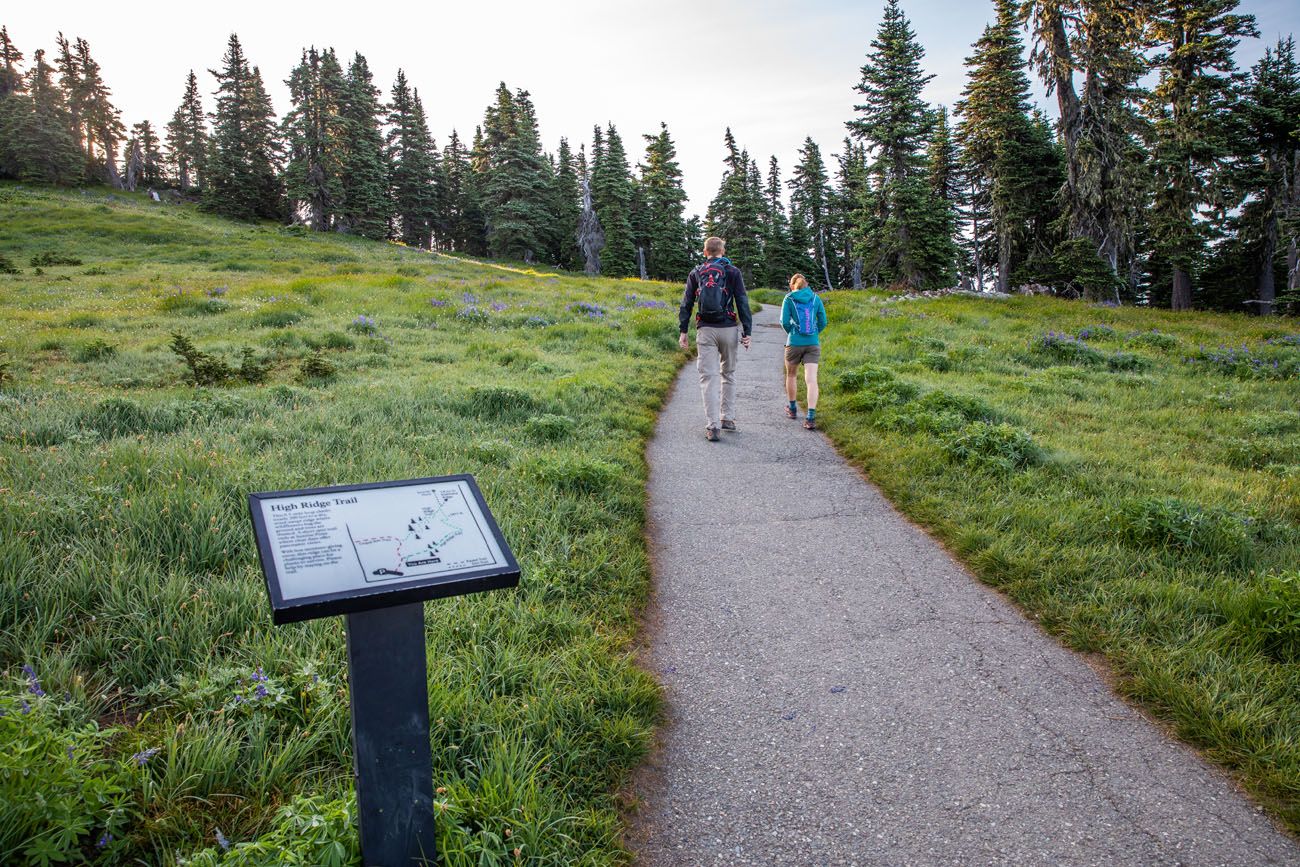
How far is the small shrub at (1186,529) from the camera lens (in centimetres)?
482

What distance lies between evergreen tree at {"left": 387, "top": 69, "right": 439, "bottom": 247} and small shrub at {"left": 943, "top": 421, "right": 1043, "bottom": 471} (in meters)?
63.0

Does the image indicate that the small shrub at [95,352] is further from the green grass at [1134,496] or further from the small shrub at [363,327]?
the green grass at [1134,496]

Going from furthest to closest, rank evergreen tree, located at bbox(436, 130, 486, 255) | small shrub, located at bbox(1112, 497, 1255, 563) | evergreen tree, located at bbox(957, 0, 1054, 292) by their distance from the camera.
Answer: evergreen tree, located at bbox(436, 130, 486, 255)
evergreen tree, located at bbox(957, 0, 1054, 292)
small shrub, located at bbox(1112, 497, 1255, 563)

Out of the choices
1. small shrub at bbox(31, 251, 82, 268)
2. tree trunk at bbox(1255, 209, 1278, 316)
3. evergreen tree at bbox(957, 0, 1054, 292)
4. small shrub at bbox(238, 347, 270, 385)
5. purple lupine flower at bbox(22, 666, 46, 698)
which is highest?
evergreen tree at bbox(957, 0, 1054, 292)

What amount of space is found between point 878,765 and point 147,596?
3976mm

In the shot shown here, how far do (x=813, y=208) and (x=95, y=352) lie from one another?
64416 mm

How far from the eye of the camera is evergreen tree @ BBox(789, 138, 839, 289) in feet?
207

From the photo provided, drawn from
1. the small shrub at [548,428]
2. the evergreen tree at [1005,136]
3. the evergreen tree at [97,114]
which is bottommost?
the small shrub at [548,428]

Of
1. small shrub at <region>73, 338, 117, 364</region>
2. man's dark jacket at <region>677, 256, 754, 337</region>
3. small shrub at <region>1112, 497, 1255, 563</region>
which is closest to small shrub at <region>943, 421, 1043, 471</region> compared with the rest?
small shrub at <region>1112, 497, 1255, 563</region>

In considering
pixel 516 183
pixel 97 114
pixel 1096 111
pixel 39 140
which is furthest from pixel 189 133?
pixel 1096 111

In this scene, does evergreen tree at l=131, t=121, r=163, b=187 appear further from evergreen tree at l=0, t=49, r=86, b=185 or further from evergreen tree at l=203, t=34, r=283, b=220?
evergreen tree at l=203, t=34, r=283, b=220

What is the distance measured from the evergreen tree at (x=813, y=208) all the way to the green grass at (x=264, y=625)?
194 feet

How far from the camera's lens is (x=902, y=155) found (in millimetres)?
28281

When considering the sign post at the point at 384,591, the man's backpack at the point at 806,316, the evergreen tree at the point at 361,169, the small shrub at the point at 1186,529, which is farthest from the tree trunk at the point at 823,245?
the sign post at the point at 384,591
